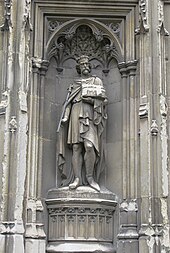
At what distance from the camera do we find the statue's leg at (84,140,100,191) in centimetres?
986

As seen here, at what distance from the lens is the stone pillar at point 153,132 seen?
9.05 metres

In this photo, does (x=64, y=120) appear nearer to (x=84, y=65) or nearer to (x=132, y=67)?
(x=84, y=65)

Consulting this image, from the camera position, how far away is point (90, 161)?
9922mm

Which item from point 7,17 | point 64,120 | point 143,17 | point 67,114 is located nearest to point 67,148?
point 64,120

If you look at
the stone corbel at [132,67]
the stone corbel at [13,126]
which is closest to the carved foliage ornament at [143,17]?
the stone corbel at [132,67]

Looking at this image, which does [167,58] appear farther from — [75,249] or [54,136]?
[75,249]

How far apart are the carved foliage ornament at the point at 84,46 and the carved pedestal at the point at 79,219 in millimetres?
2736

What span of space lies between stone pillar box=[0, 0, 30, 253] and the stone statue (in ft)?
3.43

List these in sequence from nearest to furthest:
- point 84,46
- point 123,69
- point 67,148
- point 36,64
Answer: point 36,64 < point 67,148 < point 123,69 < point 84,46

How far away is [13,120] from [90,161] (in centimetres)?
171

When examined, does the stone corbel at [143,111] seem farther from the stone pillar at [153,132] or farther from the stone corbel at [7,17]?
the stone corbel at [7,17]

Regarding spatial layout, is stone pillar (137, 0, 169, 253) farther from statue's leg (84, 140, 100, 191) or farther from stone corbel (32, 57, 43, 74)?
stone corbel (32, 57, 43, 74)

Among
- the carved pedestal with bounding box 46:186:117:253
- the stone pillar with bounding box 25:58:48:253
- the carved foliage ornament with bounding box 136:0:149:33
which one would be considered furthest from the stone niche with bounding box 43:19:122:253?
the carved foliage ornament with bounding box 136:0:149:33

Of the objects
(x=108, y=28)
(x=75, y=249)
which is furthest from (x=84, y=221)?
(x=108, y=28)
